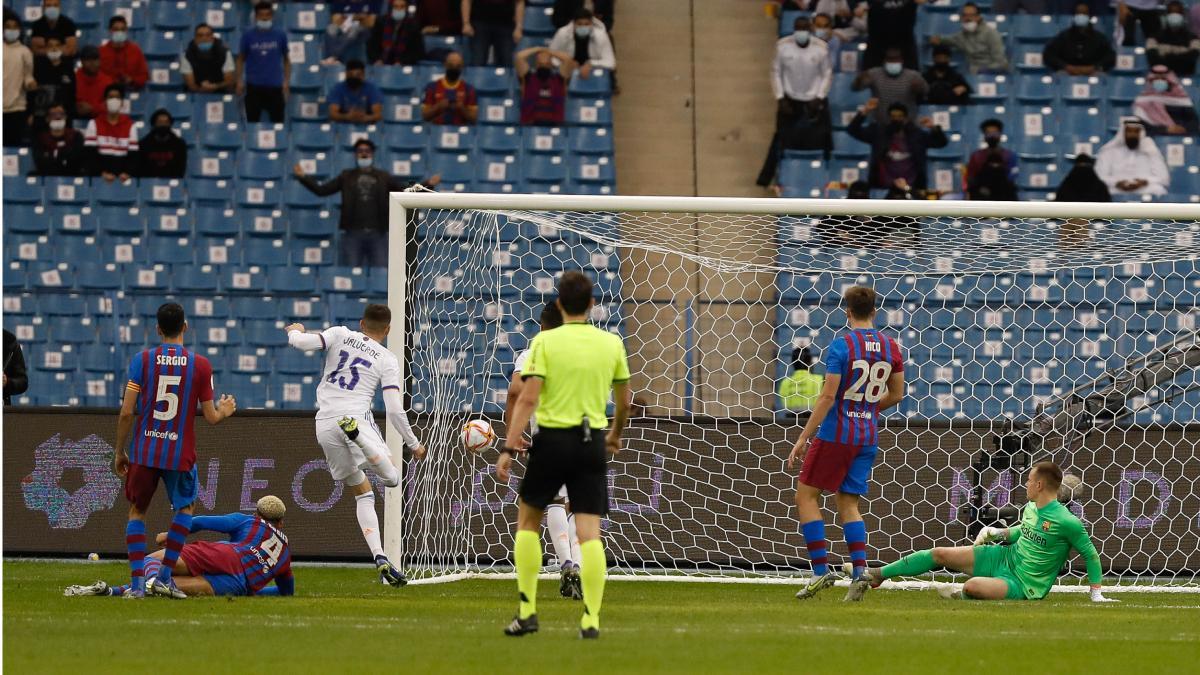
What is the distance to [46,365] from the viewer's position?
16578 mm

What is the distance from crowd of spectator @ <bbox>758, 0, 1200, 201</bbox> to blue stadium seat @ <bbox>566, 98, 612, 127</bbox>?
6.32ft

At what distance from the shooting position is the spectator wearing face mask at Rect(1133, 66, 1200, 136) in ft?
66.3

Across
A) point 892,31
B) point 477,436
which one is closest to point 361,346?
point 477,436

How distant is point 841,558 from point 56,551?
20.1ft

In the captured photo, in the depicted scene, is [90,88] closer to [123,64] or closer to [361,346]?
[123,64]

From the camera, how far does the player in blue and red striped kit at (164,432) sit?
10047 millimetres

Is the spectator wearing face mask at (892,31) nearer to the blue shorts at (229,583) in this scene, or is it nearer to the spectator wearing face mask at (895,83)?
the spectator wearing face mask at (895,83)

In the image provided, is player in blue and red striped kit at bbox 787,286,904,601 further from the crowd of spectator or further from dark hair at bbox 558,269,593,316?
the crowd of spectator

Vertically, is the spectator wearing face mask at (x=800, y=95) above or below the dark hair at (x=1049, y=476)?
above

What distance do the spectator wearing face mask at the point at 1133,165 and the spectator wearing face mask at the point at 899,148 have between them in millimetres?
1865

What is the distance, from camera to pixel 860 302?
10586 mm

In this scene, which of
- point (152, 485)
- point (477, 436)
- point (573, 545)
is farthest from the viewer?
point (573, 545)

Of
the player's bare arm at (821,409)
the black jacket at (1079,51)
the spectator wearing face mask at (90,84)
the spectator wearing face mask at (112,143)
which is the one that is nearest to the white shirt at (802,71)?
the black jacket at (1079,51)

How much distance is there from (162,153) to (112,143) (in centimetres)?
59
